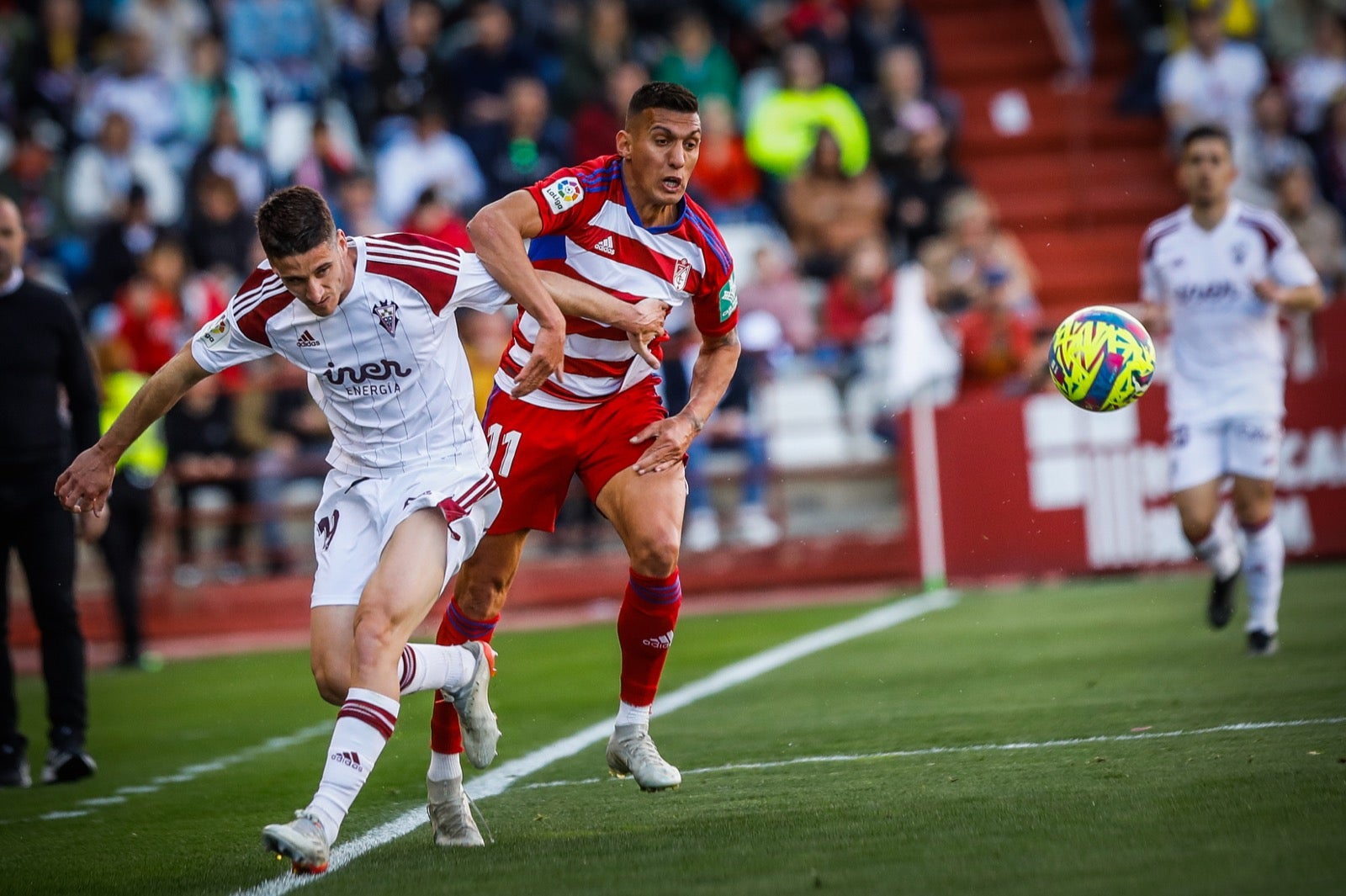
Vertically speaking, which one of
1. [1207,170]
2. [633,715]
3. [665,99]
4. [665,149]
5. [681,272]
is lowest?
[633,715]

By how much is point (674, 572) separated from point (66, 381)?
11.6ft

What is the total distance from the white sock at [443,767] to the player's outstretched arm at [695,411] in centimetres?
122

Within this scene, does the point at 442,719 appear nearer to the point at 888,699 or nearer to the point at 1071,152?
the point at 888,699

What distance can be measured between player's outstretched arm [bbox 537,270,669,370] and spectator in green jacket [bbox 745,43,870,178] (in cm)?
1128

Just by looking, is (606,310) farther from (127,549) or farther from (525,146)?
(525,146)

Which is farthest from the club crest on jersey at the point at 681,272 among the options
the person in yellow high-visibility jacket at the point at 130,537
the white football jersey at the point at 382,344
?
the person in yellow high-visibility jacket at the point at 130,537

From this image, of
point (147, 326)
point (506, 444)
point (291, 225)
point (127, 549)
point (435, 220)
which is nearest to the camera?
point (291, 225)

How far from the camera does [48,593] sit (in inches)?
319

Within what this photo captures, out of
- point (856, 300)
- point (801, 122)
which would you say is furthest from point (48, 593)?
point (801, 122)

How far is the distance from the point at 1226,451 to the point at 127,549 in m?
7.68

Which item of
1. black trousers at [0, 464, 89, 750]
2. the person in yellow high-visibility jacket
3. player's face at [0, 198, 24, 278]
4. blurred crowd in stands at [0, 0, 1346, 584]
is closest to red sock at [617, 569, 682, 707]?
black trousers at [0, 464, 89, 750]

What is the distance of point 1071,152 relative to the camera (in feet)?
61.6

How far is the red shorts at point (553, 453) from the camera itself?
21.0ft

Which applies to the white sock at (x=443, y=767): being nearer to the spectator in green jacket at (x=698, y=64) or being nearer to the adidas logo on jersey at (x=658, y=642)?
the adidas logo on jersey at (x=658, y=642)
